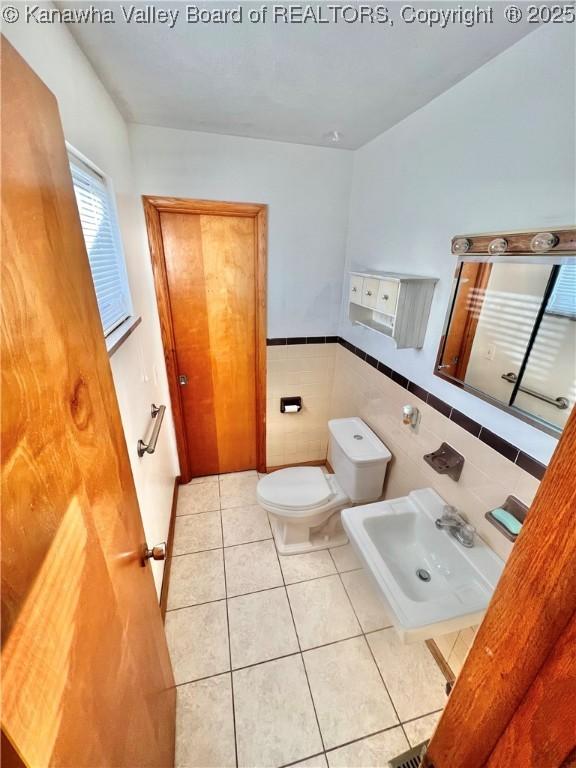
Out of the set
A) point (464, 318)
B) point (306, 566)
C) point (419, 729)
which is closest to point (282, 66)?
point (464, 318)

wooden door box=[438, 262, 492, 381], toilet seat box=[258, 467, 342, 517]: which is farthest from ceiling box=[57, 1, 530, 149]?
toilet seat box=[258, 467, 342, 517]

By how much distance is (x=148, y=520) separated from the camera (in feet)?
5.06

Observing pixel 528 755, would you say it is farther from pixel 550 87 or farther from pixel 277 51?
pixel 277 51

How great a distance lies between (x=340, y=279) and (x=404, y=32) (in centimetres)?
126

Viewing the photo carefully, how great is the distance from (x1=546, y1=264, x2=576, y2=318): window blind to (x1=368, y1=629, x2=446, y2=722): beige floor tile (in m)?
1.62

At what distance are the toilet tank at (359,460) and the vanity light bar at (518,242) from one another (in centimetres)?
106

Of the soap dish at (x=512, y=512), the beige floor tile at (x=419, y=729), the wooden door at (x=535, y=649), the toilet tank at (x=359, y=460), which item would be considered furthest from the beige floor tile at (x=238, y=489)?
the wooden door at (x=535, y=649)

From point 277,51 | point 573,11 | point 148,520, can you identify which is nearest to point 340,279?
point 277,51

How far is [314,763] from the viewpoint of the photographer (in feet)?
3.83

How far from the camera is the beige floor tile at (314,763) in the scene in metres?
1.16

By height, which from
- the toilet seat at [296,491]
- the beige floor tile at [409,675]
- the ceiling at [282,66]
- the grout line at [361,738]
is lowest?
the grout line at [361,738]

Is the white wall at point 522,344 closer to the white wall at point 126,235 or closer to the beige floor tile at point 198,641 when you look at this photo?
the white wall at point 126,235

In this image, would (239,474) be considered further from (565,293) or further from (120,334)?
(565,293)

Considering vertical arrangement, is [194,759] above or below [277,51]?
below
